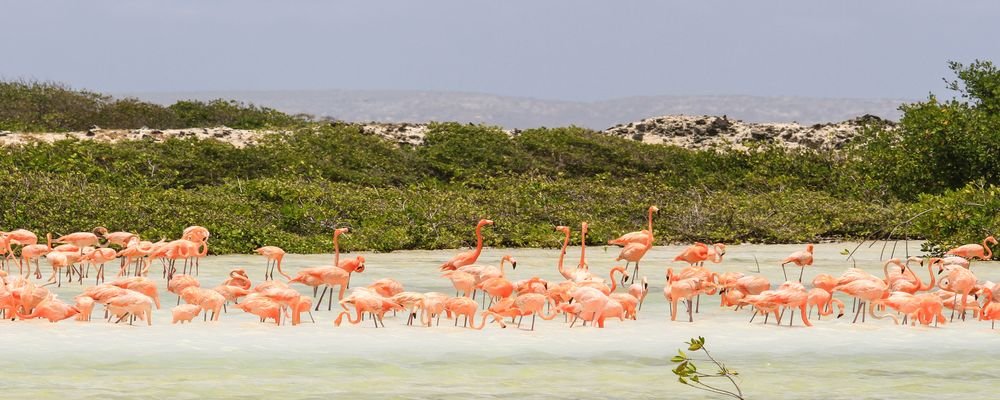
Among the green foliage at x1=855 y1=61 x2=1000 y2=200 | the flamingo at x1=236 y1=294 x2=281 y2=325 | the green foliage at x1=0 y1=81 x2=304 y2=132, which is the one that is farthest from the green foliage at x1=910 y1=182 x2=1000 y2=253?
the green foliage at x1=0 y1=81 x2=304 y2=132

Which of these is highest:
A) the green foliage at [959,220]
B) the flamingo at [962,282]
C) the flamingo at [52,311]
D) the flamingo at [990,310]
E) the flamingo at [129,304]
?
the green foliage at [959,220]

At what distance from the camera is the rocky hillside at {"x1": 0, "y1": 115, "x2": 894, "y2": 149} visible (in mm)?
29375

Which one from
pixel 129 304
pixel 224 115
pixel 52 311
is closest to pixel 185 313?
pixel 129 304

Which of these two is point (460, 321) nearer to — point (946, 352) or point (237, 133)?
point (946, 352)

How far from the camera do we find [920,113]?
24156 millimetres

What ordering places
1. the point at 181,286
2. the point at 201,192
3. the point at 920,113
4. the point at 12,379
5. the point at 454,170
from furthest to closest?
the point at 454,170
the point at 920,113
the point at 201,192
the point at 181,286
the point at 12,379

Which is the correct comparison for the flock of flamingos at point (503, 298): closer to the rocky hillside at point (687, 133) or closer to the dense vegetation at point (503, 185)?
the dense vegetation at point (503, 185)

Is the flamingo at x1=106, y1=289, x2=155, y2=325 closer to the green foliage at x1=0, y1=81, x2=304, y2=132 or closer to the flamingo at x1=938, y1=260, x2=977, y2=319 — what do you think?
the flamingo at x1=938, y1=260, x2=977, y2=319

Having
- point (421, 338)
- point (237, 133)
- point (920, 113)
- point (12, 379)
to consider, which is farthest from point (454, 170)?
point (12, 379)

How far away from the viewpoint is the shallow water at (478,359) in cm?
839

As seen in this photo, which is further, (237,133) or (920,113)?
(237,133)

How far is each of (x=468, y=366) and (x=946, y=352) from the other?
12.0ft

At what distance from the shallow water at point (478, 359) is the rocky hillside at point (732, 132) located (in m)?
23.4

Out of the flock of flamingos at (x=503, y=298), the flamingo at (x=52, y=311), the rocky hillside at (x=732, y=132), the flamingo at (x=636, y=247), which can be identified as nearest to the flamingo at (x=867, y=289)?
the flock of flamingos at (x=503, y=298)
